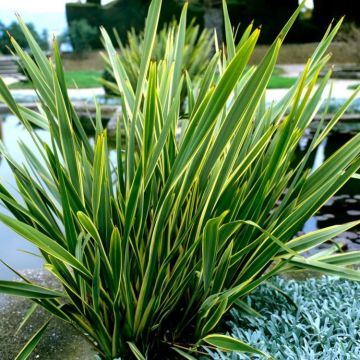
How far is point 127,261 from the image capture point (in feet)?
4.35

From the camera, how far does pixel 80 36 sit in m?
17.3

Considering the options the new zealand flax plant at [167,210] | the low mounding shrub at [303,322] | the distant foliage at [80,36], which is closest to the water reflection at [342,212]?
the low mounding shrub at [303,322]

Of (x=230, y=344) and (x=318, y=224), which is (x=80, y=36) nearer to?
(x=318, y=224)

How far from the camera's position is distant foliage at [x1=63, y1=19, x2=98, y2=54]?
56.6ft

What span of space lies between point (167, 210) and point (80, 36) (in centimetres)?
1696

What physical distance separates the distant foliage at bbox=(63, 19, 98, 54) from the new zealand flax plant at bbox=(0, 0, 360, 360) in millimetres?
16444

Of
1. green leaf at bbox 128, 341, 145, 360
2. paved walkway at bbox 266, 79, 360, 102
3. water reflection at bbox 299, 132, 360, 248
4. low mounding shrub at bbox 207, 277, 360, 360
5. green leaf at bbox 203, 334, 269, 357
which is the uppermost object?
green leaf at bbox 203, 334, 269, 357

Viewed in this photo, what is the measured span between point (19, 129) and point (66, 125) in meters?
6.75

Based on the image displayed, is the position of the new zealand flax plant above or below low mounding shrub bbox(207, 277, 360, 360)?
above

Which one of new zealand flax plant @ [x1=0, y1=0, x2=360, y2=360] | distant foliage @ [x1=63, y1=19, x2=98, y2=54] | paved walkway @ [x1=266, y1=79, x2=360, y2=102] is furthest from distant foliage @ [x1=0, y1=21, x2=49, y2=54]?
new zealand flax plant @ [x1=0, y1=0, x2=360, y2=360]

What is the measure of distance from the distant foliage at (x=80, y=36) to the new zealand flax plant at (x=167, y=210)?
16.4 m

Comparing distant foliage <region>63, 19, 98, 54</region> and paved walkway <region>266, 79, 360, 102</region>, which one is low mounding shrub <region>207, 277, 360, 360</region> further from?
distant foliage <region>63, 19, 98, 54</region>

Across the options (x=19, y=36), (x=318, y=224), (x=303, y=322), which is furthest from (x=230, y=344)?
(x=19, y=36)

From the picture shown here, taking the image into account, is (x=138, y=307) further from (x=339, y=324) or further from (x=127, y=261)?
(x=339, y=324)
